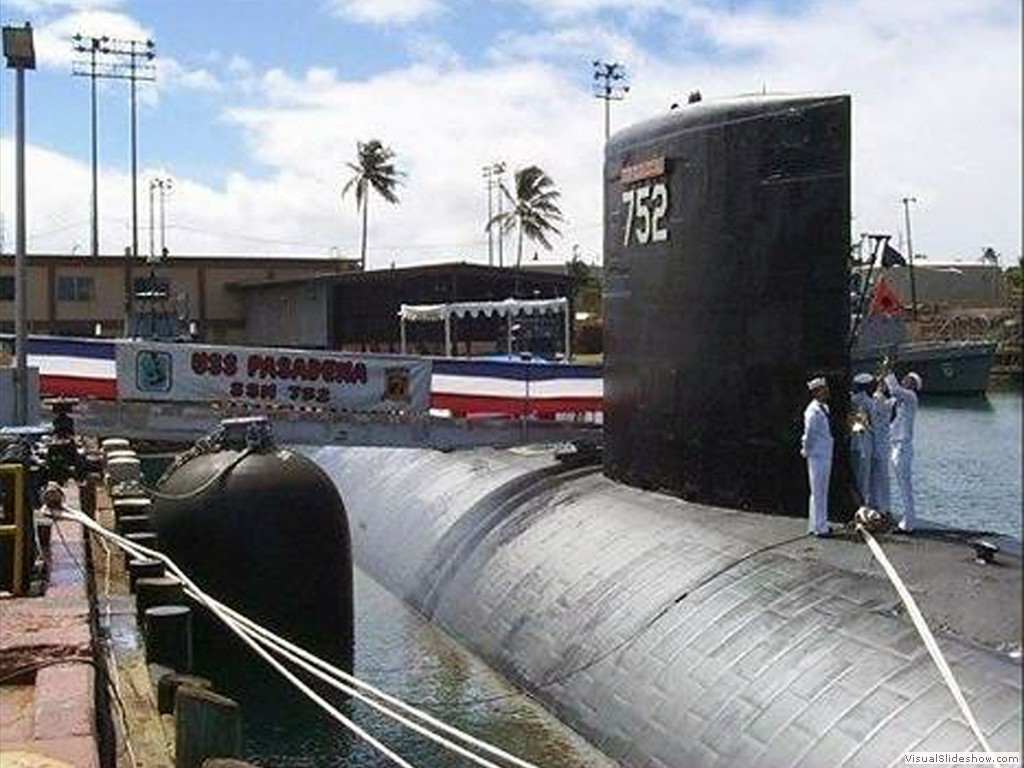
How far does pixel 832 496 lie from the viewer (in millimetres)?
9586

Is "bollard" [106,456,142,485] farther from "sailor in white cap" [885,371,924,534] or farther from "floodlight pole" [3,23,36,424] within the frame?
"sailor in white cap" [885,371,924,534]

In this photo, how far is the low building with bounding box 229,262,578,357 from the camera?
44.6m

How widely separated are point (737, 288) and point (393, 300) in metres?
37.7

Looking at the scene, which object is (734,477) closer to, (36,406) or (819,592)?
(819,592)

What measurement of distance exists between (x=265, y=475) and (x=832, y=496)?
4.99 metres

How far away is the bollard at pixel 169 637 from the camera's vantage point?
8078 millimetres

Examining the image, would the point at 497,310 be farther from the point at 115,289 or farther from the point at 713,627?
the point at 115,289

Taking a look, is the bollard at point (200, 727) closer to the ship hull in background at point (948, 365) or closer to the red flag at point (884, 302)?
the red flag at point (884, 302)

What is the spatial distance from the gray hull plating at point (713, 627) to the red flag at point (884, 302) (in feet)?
7.46

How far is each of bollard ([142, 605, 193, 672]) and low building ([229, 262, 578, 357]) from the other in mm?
34050

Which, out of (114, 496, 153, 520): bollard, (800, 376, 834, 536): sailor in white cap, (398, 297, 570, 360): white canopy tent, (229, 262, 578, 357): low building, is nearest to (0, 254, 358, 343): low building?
(229, 262, 578, 357): low building

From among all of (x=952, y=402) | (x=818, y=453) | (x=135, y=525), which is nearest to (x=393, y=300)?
(x=952, y=402)

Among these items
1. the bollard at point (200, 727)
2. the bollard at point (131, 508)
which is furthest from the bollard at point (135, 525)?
the bollard at point (200, 727)

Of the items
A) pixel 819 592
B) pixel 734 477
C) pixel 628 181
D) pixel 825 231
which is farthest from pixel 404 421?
pixel 819 592
